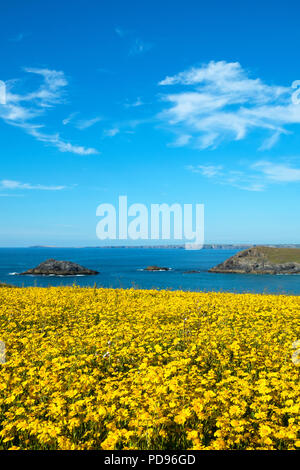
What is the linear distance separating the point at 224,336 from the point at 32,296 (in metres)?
9.83

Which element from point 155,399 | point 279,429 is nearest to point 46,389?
point 155,399

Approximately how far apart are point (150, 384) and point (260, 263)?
114m

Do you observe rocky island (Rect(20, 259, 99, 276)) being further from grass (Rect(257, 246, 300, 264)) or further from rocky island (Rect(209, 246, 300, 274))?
grass (Rect(257, 246, 300, 264))

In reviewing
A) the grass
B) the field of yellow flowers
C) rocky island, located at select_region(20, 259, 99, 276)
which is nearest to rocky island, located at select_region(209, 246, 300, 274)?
the grass

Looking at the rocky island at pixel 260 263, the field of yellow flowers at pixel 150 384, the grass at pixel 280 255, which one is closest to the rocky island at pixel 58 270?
the rocky island at pixel 260 263

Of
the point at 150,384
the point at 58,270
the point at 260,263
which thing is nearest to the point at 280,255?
the point at 260,263

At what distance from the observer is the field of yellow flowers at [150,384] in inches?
169

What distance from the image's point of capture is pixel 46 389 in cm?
543

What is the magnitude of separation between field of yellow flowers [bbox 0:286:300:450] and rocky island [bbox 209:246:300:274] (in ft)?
316

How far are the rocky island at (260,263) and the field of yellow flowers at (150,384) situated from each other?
96.2m

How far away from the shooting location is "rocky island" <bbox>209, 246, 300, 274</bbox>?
351 feet

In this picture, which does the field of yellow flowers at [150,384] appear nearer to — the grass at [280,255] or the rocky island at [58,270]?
the rocky island at [58,270]
